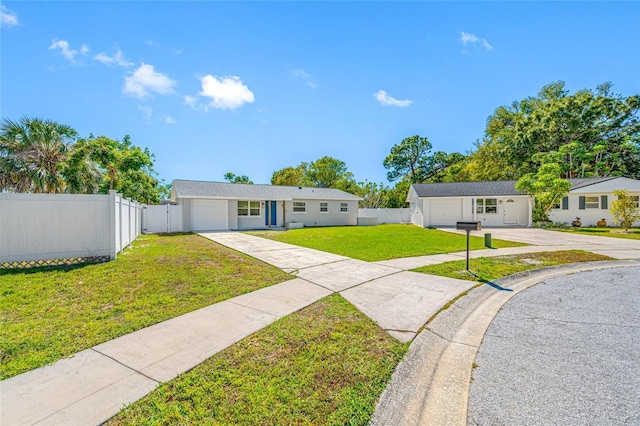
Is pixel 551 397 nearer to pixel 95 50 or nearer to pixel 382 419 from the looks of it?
pixel 382 419

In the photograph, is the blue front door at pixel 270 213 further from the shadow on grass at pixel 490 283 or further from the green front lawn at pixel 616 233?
the green front lawn at pixel 616 233

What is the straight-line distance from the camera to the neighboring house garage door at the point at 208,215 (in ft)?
64.6

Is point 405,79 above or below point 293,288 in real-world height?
above

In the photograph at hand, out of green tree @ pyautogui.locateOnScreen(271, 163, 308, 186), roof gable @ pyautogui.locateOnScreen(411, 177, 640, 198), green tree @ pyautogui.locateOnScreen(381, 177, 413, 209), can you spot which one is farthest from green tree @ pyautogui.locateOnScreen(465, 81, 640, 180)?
green tree @ pyautogui.locateOnScreen(271, 163, 308, 186)

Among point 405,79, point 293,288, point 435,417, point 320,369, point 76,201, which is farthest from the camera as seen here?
point 405,79

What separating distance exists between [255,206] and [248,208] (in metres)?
0.59

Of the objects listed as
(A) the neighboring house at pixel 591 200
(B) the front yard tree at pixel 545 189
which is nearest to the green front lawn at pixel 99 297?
(B) the front yard tree at pixel 545 189

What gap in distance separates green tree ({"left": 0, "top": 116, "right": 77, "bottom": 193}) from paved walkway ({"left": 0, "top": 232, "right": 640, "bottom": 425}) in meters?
17.7

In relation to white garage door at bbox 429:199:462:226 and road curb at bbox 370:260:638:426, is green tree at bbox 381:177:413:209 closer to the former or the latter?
white garage door at bbox 429:199:462:226

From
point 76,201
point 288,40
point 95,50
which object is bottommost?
point 76,201

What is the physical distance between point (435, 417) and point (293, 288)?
3.74 meters

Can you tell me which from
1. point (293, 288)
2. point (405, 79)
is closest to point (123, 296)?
point (293, 288)

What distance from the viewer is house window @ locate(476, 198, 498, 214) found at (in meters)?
Answer: 24.0

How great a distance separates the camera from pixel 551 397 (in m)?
2.53
